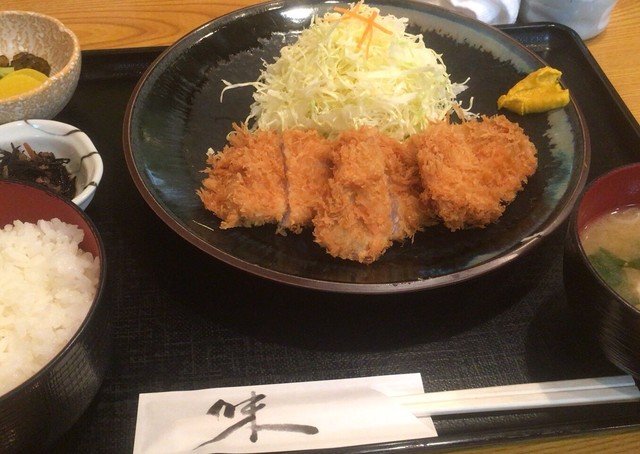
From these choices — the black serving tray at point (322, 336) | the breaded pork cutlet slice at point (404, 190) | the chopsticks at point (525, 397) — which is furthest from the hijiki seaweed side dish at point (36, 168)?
the chopsticks at point (525, 397)

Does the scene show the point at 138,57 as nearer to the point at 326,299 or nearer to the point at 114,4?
the point at 114,4

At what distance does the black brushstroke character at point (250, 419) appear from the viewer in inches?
48.7

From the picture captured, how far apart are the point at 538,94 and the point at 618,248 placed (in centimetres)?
79

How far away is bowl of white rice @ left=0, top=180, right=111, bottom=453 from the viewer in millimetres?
1071

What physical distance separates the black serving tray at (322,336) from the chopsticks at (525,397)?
0.08 ft

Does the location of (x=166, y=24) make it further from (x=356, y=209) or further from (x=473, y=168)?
(x=473, y=168)

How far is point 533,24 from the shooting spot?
8.09 feet

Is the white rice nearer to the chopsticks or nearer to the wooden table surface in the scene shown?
the chopsticks

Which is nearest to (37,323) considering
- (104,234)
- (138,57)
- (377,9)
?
Answer: (104,234)

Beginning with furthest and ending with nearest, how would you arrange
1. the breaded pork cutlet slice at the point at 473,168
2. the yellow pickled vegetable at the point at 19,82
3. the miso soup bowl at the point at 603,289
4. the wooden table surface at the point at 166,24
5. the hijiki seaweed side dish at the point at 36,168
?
the wooden table surface at the point at 166,24 < the yellow pickled vegetable at the point at 19,82 < the hijiki seaweed side dish at the point at 36,168 < the breaded pork cutlet slice at the point at 473,168 < the miso soup bowl at the point at 603,289

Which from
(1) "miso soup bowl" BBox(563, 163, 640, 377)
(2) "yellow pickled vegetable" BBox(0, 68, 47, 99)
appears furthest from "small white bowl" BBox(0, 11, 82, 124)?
(1) "miso soup bowl" BBox(563, 163, 640, 377)

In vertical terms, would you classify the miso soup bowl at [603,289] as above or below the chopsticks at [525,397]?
above

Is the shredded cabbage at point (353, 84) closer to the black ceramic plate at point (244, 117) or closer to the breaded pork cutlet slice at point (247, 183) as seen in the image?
the black ceramic plate at point (244, 117)

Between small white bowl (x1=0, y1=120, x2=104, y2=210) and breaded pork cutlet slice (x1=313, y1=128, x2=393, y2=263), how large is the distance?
2.38 ft
